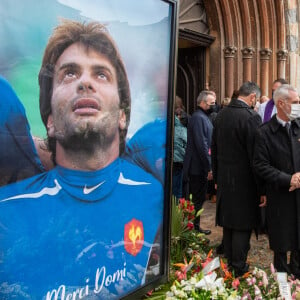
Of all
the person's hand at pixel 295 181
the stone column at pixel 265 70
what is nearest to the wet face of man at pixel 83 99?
the person's hand at pixel 295 181

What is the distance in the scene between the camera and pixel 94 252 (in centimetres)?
173

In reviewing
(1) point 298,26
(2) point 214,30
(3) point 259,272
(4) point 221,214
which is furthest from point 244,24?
(3) point 259,272

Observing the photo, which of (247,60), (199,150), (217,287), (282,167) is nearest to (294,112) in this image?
(282,167)

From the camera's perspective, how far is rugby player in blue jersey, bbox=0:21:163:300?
1470 mm

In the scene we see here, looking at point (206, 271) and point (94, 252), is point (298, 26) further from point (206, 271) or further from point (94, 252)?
point (94, 252)

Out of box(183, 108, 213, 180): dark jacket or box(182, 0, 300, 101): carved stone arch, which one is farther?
box(182, 0, 300, 101): carved stone arch

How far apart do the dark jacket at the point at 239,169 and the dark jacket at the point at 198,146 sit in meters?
1.04

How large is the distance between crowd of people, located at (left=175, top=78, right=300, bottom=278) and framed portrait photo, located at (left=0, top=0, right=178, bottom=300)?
4.34 ft

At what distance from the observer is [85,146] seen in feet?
5.41

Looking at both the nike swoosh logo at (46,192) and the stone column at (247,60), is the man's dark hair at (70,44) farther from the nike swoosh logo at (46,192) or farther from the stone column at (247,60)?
the stone column at (247,60)

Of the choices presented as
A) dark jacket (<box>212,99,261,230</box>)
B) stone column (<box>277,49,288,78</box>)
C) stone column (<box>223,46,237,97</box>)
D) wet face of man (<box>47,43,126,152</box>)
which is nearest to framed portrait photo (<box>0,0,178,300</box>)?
wet face of man (<box>47,43,126,152</box>)

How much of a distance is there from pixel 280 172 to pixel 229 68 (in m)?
5.78

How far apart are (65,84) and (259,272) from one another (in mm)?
1562

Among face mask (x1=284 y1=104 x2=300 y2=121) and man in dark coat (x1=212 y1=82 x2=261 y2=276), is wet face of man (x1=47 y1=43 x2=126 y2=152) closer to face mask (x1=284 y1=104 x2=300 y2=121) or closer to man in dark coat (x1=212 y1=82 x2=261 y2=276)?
face mask (x1=284 y1=104 x2=300 y2=121)
